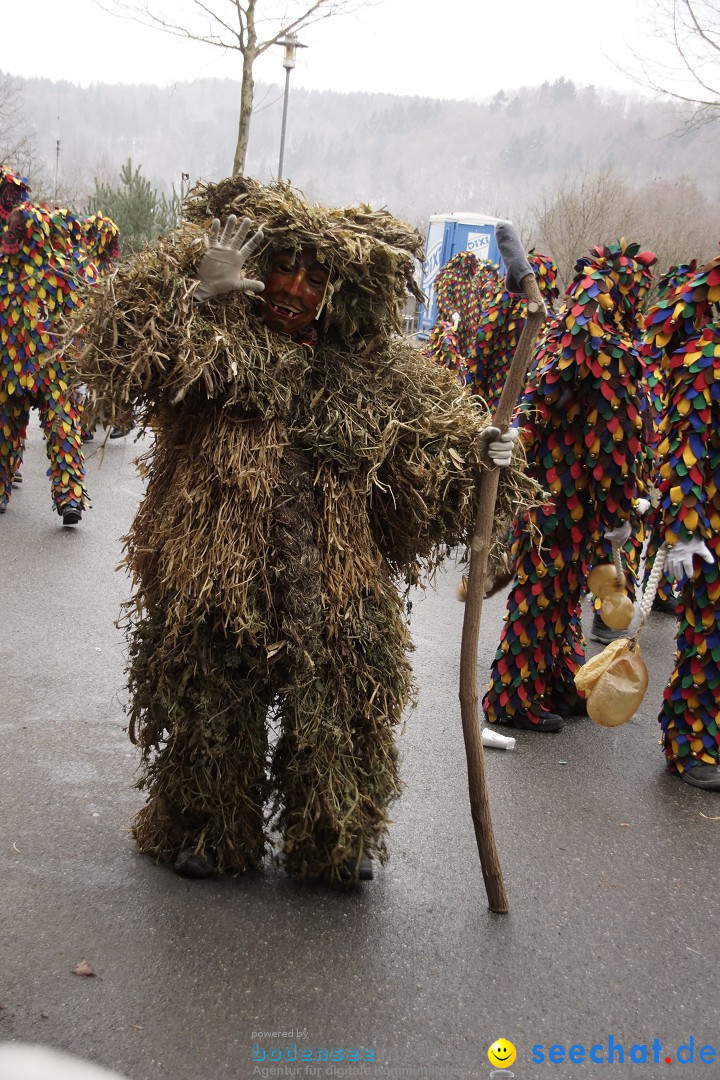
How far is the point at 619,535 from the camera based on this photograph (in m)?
4.75

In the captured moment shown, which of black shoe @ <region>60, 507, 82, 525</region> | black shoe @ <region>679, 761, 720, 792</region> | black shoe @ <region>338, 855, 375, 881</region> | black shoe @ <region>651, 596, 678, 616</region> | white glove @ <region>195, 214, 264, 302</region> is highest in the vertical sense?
white glove @ <region>195, 214, 264, 302</region>

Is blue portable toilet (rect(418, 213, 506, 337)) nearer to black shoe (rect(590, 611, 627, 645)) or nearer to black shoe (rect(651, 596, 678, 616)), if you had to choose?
black shoe (rect(651, 596, 678, 616))

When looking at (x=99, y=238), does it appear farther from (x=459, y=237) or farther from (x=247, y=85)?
(x=459, y=237)

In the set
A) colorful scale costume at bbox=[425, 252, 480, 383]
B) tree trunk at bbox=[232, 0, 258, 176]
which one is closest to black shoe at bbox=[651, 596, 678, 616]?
colorful scale costume at bbox=[425, 252, 480, 383]

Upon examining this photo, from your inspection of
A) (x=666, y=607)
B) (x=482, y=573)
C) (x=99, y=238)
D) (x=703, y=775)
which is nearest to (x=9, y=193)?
(x=99, y=238)

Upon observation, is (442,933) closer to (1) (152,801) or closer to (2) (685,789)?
(1) (152,801)

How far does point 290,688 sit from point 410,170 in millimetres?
151127

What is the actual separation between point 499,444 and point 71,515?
5255 millimetres

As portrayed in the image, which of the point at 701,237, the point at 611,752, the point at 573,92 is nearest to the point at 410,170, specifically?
the point at 573,92

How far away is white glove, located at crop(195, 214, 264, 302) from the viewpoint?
2.89 m

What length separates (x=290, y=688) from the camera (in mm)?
3074

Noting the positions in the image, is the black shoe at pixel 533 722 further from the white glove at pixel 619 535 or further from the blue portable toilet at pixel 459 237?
the blue portable toilet at pixel 459 237

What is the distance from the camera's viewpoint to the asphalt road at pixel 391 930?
8.90ft

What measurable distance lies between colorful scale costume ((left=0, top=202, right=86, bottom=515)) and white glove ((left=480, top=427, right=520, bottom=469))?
14.1ft
